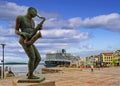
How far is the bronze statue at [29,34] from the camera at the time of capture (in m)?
8.94

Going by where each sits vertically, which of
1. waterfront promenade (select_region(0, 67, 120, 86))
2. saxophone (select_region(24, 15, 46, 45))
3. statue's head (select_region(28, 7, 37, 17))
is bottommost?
waterfront promenade (select_region(0, 67, 120, 86))

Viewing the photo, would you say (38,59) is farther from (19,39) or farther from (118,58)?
(118,58)

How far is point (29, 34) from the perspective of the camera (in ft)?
29.4

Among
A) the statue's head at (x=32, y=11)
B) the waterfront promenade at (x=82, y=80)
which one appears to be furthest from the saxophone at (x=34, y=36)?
the waterfront promenade at (x=82, y=80)

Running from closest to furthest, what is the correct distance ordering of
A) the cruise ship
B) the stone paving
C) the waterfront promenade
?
the waterfront promenade < the stone paving < the cruise ship

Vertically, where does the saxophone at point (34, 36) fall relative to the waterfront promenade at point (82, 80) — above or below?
above

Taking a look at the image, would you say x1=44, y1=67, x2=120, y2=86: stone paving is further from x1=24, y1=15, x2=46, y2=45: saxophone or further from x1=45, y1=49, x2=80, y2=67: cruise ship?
x1=45, y1=49, x2=80, y2=67: cruise ship

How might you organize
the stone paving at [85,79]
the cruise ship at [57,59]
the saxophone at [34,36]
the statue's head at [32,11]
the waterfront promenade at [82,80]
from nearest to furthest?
the saxophone at [34,36]
the statue's head at [32,11]
the waterfront promenade at [82,80]
the stone paving at [85,79]
the cruise ship at [57,59]

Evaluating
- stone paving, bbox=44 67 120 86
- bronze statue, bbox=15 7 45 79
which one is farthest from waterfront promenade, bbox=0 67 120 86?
bronze statue, bbox=15 7 45 79

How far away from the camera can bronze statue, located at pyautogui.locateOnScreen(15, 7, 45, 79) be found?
8.94 metres

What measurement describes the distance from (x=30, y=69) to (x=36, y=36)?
107 centimetres

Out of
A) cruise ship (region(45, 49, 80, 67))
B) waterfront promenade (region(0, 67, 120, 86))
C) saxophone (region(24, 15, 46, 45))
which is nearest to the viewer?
saxophone (region(24, 15, 46, 45))

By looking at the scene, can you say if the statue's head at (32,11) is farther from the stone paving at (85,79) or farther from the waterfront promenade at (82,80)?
the stone paving at (85,79)

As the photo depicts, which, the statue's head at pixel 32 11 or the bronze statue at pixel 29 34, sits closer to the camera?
the bronze statue at pixel 29 34
